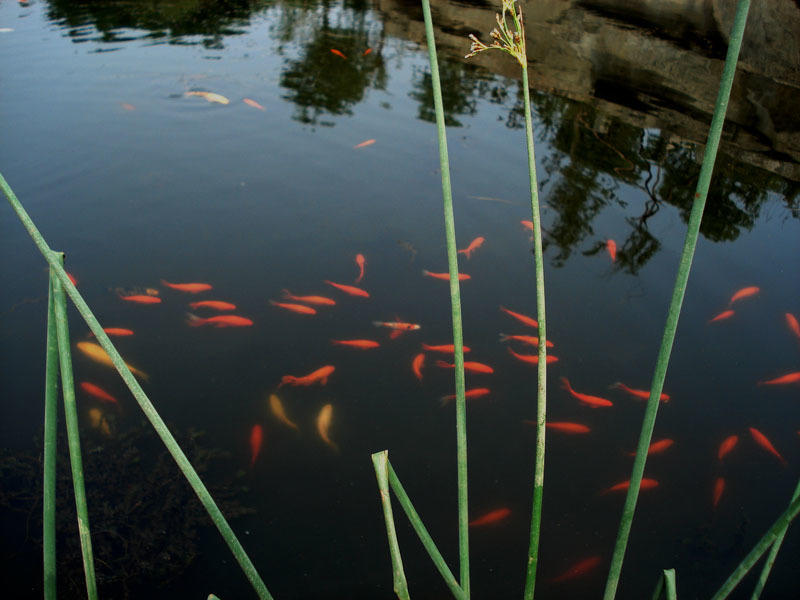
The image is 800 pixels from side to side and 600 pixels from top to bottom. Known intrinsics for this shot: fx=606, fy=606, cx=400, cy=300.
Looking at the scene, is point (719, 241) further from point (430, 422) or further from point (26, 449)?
point (26, 449)

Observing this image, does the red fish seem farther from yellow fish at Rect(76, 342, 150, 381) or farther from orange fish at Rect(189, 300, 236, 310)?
yellow fish at Rect(76, 342, 150, 381)

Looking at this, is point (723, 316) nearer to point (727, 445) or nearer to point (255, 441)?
point (727, 445)

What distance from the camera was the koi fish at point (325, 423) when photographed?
3.25 meters

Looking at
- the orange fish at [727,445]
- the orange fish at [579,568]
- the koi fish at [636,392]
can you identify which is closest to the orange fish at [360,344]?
the koi fish at [636,392]

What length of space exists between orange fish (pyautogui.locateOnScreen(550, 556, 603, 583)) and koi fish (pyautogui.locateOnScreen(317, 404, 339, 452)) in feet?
4.09

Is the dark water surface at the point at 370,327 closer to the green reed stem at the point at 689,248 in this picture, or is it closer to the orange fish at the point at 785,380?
the orange fish at the point at 785,380

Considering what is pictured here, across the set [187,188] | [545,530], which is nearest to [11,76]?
[187,188]

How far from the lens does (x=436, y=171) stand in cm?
586

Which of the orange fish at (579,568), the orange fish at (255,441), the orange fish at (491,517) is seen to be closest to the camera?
the orange fish at (579,568)

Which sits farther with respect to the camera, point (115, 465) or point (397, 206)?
point (397, 206)

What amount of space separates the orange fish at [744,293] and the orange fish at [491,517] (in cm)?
248

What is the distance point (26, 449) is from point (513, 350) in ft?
9.01

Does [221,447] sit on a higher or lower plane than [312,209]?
lower

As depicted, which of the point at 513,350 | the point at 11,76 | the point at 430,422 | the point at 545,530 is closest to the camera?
the point at 545,530
